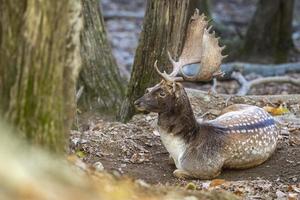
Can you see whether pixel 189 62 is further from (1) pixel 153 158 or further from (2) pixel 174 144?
(1) pixel 153 158

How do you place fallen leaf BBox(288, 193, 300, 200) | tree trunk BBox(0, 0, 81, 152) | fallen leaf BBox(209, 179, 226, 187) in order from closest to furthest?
tree trunk BBox(0, 0, 81, 152)
fallen leaf BBox(288, 193, 300, 200)
fallen leaf BBox(209, 179, 226, 187)

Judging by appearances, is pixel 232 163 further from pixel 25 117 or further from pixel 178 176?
pixel 25 117

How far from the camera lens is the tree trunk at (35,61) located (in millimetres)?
4832

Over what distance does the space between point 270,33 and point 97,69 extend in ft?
26.1

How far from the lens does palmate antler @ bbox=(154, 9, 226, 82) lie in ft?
28.9

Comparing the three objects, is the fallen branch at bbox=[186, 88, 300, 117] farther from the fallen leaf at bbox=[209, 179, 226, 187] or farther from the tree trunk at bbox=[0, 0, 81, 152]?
the tree trunk at bbox=[0, 0, 81, 152]

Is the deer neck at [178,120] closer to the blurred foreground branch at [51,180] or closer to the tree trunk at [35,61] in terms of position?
the blurred foreground branch at [51,180]

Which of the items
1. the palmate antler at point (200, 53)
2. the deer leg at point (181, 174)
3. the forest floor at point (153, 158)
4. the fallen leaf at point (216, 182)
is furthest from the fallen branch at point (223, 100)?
the fallen leaf at point (216, 182)

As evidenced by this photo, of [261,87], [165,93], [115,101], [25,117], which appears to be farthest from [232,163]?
[261,87]

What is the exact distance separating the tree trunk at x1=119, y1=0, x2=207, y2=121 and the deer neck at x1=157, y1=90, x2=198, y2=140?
5.46 ft

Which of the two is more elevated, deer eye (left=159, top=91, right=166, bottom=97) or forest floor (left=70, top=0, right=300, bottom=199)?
deer eye (left=159, top=91, right=166, bottom=97)

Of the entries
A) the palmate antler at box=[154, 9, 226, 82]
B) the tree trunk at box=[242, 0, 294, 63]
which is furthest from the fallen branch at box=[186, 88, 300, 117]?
A: the tree trunk at box=[242, 0, 294, 63]

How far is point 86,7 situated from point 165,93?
3039 mm

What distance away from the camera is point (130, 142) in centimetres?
925
